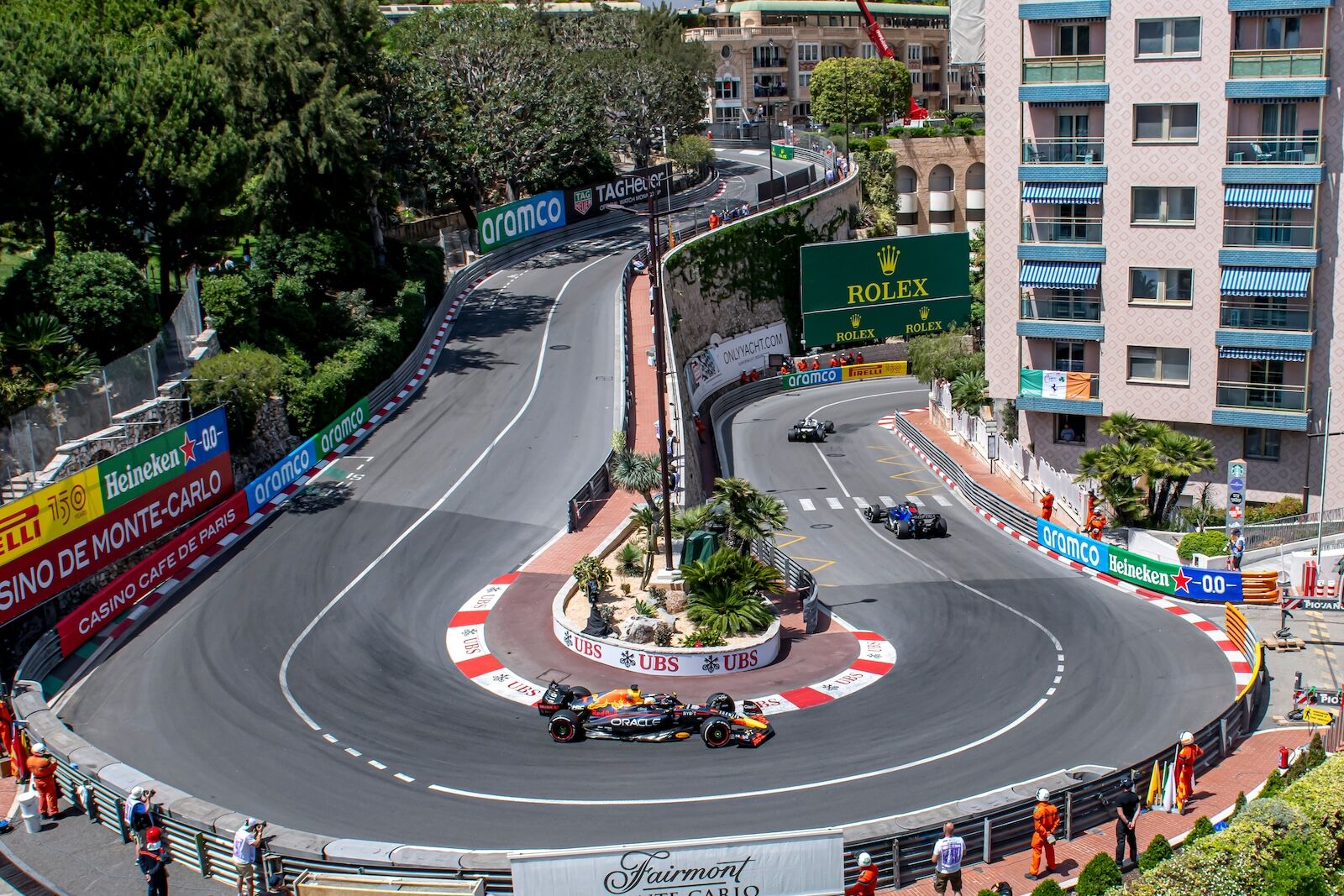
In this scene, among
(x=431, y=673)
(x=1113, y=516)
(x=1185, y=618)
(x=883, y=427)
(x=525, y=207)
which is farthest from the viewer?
(x=525, y=207)

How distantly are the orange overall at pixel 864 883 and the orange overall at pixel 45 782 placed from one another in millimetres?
16426

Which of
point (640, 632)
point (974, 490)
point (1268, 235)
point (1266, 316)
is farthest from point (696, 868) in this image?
point (1268, 235)

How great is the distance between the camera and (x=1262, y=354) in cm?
5106

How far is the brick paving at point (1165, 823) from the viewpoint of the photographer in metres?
25.0

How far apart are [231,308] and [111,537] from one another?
51.3 ft

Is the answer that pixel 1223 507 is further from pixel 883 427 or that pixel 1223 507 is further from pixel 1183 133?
pixel 883 427

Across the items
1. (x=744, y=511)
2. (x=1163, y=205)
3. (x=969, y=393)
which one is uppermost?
(x=1163, y=205)

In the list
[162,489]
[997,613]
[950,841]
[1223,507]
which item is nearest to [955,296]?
[1223,507]

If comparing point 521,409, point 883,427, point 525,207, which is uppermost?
point 525,207

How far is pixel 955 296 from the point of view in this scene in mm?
86688

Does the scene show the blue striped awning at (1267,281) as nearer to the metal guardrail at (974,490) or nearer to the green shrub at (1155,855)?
the metal guardrail at (974,490)

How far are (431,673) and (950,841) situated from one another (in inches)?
666

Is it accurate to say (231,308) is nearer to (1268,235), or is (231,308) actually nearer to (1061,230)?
(1061,230)

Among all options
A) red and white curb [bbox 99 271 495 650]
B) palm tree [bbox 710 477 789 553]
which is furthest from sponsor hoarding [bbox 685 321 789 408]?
palm tree [bbox 710 477 789 553]
